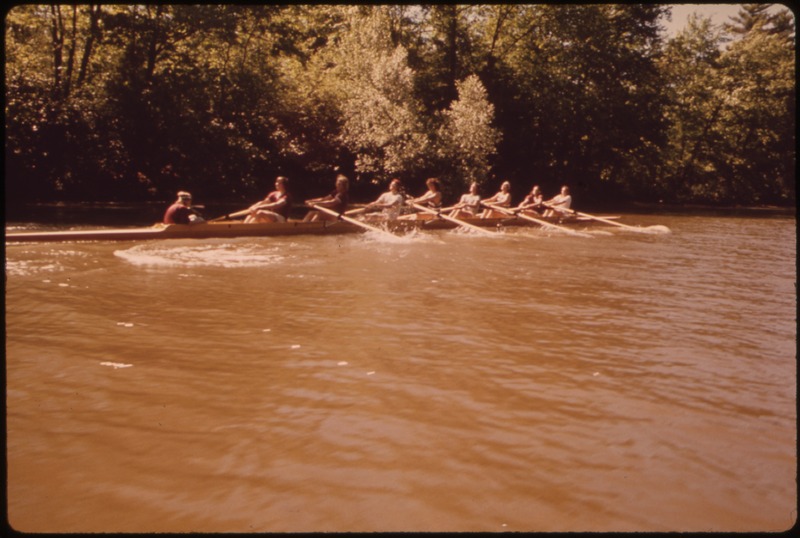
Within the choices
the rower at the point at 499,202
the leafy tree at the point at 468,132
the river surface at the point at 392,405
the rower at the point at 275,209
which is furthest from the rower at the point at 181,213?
the leafy tree at the point at 468,132

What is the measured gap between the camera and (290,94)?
32688 millimetres

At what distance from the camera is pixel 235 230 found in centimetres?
1468

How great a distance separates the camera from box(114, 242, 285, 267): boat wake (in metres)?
11.8

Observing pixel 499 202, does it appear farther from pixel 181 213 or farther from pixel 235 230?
pixel 181 213

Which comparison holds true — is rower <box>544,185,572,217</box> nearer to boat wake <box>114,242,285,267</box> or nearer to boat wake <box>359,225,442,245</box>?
boat wake <box>359,225,442,245</box>

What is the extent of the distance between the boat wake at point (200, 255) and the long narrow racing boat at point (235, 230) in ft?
1.05

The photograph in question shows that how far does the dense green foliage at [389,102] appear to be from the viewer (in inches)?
1065

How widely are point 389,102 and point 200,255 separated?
19.3 meters

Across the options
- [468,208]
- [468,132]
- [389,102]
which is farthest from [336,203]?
[468,132]

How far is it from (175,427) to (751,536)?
11.9 feet

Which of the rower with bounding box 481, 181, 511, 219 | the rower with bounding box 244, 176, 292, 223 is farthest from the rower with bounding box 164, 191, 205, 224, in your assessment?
the rower with bounding box 481, 181, 511, 219

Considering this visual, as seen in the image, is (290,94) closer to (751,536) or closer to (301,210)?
(301,210)

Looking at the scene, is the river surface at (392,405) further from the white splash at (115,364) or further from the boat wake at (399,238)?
the boat wake at (399,238)

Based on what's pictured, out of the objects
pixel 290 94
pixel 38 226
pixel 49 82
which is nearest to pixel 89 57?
pixel 49 82
